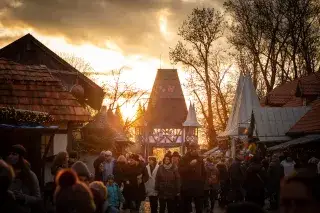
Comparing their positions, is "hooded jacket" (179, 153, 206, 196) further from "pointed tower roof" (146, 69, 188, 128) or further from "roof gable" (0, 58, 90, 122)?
"pointed tower roof" (146, 69, 188, 128)

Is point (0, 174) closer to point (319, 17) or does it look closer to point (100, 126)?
point (100, 126)

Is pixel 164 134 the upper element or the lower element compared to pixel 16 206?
upper

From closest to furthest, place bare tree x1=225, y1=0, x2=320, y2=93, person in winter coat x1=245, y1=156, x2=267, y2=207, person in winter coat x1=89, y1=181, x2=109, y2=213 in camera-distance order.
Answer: person in winter coat x1=89, y1=181, x2=109, y2=213
person in winter coat x1=245, y1=156, x2=267, y2=207
bare tree x1=225, y1=0, x2=320, y2=93

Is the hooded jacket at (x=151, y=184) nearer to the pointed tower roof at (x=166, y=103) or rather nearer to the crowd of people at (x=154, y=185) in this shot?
the crowd of people at (x=154, y=185)

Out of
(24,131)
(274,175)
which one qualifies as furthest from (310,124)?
(24,131)

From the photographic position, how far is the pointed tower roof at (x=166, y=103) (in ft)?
258

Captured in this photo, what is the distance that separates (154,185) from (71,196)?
34.6 ft

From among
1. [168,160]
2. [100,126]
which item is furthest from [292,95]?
[168,160]

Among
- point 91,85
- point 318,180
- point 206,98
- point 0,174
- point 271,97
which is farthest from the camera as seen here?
point 206,98

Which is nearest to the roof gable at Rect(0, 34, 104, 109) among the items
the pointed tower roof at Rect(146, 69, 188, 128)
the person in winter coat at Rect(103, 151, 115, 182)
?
the person in winter coat at Rect(103, 151, 115, 182)

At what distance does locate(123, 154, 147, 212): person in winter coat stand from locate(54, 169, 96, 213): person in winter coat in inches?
445

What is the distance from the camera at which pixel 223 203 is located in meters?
20.9

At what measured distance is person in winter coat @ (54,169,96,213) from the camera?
5.30 m

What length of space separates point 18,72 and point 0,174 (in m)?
10.0
